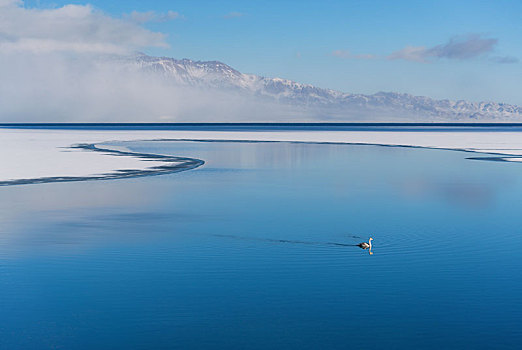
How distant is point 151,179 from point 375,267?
15.5 metres

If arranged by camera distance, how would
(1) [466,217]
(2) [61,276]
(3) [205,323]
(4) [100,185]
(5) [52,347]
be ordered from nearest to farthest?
(5) [52,347], (3) [205,323], (2) [61,276], (1) [466,217], (4) [100,185]

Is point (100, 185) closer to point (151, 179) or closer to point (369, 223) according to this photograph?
point (151, 179)

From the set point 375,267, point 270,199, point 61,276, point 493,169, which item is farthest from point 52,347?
point 493,169

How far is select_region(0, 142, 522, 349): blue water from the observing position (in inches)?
325

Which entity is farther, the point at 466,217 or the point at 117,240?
the point at 466,217

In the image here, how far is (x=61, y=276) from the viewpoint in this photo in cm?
1077

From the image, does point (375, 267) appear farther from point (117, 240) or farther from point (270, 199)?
point (270, 199)

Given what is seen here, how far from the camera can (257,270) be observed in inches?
446

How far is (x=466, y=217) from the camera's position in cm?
1714


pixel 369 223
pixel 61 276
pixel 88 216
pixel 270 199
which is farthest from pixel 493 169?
pixel 61 276

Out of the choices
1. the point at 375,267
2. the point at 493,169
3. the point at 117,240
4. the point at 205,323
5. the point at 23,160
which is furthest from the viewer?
the point at 23,160

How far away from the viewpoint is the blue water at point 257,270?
8258 millimetres

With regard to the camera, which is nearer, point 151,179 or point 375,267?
point 375,267

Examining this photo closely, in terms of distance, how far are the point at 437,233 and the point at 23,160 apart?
984 inches
